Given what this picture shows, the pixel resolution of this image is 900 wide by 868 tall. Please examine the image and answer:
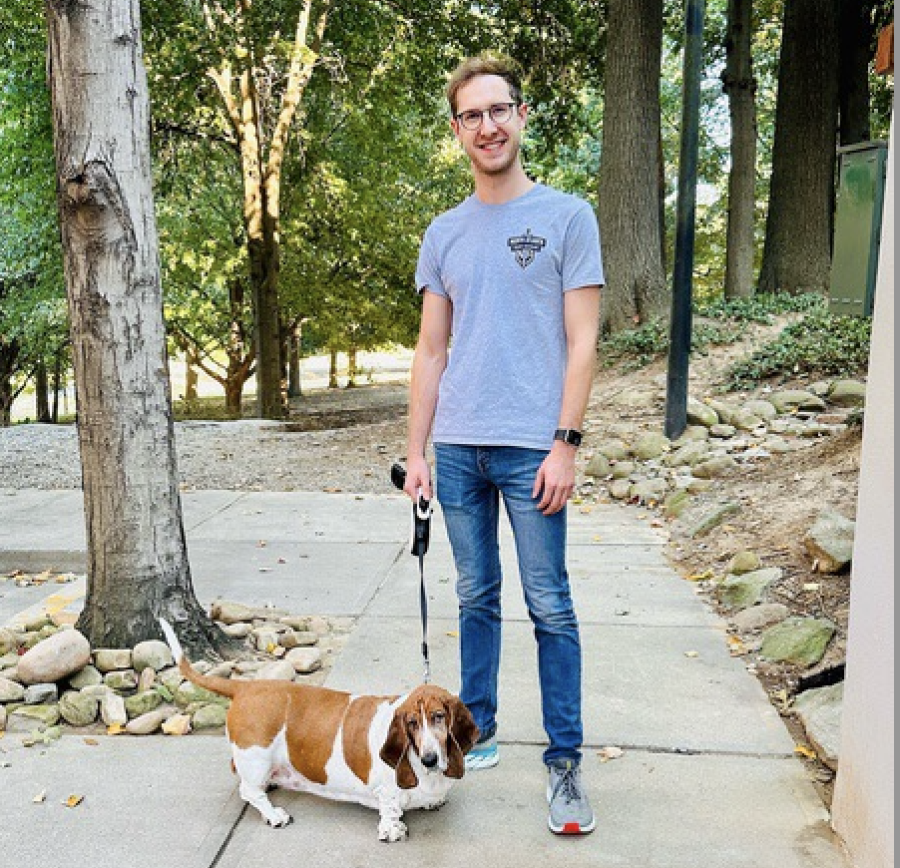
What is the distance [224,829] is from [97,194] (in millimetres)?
2403

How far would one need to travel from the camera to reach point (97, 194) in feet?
12.7

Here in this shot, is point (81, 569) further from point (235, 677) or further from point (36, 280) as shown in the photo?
point (36, 280)

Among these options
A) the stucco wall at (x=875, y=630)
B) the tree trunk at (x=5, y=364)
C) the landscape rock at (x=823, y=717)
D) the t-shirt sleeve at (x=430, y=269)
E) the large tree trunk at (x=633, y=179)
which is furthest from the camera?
the tree trunk at (x=5, y=364)

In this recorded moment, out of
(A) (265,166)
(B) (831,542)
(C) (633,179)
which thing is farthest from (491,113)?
(A) (265,166)

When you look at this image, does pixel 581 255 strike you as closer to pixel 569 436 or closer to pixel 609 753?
pixel 569 436

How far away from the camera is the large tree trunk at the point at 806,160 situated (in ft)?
41.2

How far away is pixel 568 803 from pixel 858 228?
3.12 metres

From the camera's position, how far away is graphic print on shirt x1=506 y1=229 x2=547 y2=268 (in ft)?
9.59

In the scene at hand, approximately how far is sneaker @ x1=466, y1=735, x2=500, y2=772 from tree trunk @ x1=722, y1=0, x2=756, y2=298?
10.7m

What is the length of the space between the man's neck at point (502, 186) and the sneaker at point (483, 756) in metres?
1.81

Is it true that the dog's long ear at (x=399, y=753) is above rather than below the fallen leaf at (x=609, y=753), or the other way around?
above

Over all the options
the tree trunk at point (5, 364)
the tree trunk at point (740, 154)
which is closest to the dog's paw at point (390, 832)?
the tree trunk at point (740, 154)

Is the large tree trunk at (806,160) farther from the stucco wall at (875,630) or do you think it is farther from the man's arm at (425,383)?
the stucco wall at (875,630)

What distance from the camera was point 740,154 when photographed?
45.8 ft
